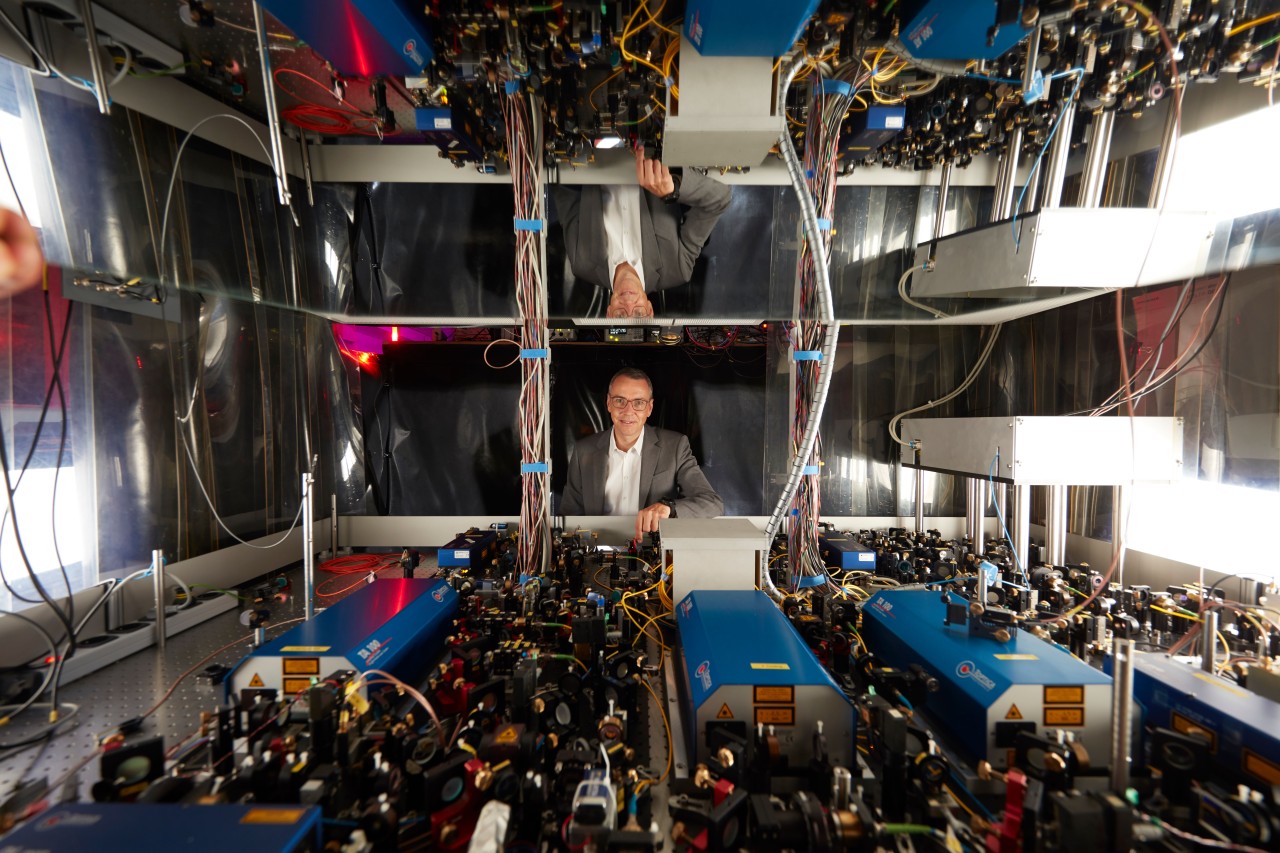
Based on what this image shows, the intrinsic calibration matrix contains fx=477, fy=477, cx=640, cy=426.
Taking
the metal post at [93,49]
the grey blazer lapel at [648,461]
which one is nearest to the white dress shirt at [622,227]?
the grey blazer lapel at [648,461]

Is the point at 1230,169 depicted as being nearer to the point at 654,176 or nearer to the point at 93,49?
the point at 654,176

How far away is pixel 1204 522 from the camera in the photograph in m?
2.29

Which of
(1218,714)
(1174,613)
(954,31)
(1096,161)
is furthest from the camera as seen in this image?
(1096,161)

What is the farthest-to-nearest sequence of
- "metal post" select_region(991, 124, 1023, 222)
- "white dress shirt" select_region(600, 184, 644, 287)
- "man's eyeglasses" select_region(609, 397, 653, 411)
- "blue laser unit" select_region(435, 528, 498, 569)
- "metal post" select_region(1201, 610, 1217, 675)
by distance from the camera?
"man's eyeglasses" select_region(609, 397, 653, 411), "white dress shirt" select_region(600, 184, 644, 287), "metal post" select_region(991, 124, 1023, 222), "blue laser unit" select_region(435, 528, 498, 569), "metal post" select_region(1201, 610, 1217, 675)

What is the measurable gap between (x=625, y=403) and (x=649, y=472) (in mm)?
531

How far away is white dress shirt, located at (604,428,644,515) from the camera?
137 inches

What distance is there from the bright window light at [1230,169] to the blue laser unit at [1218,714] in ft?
6.80

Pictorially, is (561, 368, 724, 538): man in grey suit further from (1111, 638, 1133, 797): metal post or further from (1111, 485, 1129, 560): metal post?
(1111, 638, 1133, 797): metal post

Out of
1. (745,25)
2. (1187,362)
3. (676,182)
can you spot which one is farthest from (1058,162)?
(745,25)

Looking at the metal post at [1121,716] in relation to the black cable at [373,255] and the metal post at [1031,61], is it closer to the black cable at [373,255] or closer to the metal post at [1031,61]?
the metal post at [1031,61]

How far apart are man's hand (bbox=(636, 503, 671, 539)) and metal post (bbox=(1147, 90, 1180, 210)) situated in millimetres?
3014

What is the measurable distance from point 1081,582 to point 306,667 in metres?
3.27

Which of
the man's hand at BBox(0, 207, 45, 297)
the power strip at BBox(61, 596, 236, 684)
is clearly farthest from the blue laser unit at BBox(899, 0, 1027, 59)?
the power strip at BBox(61, 596, 236, 684)

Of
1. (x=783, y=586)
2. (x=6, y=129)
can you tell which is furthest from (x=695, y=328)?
(x=6, y=129)
